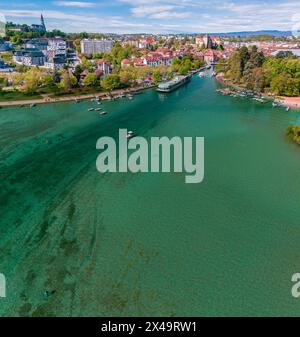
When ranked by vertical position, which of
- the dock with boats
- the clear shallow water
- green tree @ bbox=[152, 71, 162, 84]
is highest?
green tree @ bbox=[152, 71, 162, 84]

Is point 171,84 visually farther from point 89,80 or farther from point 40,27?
point 40,27

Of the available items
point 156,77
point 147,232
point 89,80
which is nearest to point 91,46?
point 156,77

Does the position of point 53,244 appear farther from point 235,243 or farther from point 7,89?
point 7,89

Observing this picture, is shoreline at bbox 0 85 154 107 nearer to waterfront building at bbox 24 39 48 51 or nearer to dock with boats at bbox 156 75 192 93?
dock with boats at bbox 156 75 192 93

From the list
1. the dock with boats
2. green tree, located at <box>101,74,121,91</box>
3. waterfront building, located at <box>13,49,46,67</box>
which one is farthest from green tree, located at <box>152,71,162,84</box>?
waterfront building, located at <box>13,49,46,67</box>

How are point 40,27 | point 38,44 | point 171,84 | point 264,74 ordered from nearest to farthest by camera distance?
point 264,74 < point 171,84 < point 38,44 < point 40,27

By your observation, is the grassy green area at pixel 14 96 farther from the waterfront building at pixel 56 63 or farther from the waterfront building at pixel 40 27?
the waterfront building at pixel 40 27

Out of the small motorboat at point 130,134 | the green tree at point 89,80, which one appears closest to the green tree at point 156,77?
the green tree at point 89,80
